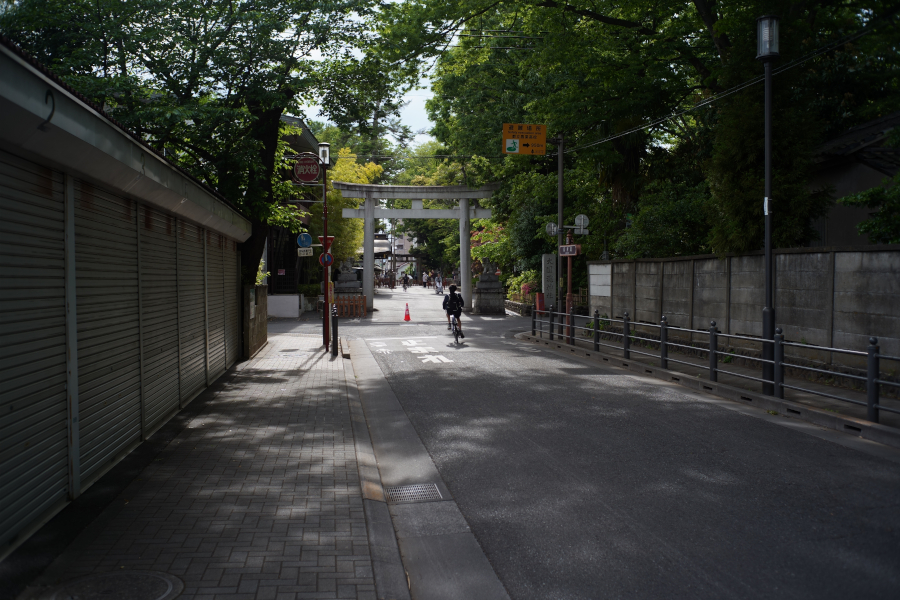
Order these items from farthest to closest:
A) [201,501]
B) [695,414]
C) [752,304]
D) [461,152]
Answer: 1. [461,152]
2. [752,304]
3. [695,414]
4. [201,501]

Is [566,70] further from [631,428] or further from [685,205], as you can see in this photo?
[631,428]

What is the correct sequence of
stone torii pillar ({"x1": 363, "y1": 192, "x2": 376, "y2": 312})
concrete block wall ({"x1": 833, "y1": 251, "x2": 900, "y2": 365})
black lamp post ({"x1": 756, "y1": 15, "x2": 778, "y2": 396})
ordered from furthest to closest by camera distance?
stone torii pillar ({"x1": 363, "y1": 192, "x2": 376, "y2": 312}) → black lamp post ({"x1": 756, "y1": 15, "x2": 778, "y2": 396}) → concrete block wall ({"x1": 833, "y1": 251, "x2": 900, "y2": 365})

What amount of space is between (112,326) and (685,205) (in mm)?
15326

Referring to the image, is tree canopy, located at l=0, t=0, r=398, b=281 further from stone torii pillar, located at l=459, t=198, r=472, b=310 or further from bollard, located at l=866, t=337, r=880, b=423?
stone torii pillar, located at l=459, t=198, r=472, b=310

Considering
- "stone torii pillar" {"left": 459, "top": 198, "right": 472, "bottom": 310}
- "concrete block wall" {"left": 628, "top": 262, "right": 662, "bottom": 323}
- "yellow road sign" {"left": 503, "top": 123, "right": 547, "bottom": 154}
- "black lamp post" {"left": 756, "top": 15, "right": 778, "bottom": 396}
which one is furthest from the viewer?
"stone torii pillar" {"left": 459, "top": 198, "right": 472, "bottom": 310}

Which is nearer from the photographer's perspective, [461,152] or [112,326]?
[112,326]

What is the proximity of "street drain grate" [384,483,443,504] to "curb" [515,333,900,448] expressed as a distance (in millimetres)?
5247

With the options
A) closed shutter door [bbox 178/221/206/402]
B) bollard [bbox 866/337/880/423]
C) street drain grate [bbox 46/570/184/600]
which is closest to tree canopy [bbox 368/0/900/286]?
bollard [bbox 866/337/880/423]

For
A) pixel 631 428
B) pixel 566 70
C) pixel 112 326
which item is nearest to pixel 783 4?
pixel 566 70

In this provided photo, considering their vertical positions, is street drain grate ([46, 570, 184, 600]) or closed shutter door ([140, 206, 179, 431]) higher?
closed shutter door ([140, 206, 179, 431])

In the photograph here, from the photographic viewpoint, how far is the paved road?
419 centimetres

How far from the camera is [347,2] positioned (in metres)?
15.8

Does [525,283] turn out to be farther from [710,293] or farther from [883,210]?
[883,210]

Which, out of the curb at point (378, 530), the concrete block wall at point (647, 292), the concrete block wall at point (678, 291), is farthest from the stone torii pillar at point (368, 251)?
the curb at point (378, 530)
